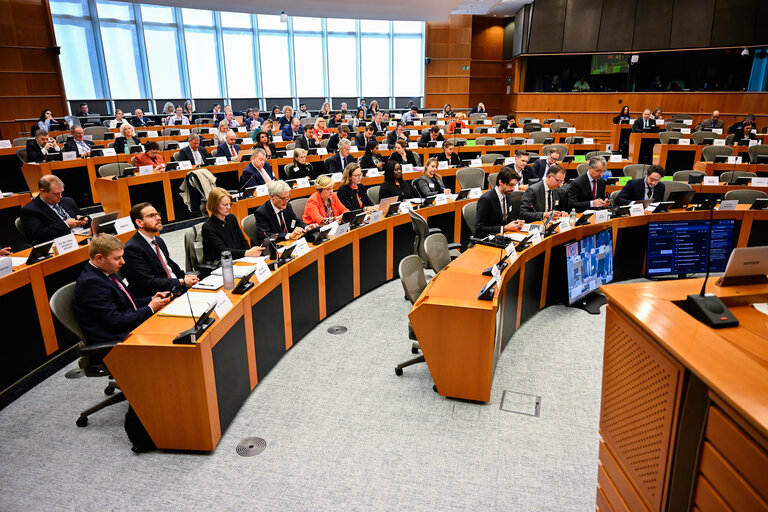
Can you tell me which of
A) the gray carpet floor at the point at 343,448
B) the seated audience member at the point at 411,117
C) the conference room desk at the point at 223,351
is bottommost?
the gray carpet floor at the point at 343,448

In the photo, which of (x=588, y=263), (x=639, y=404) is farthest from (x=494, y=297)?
(x=588, y=263)

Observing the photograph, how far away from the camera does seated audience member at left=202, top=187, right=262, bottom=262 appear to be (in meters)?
4.34

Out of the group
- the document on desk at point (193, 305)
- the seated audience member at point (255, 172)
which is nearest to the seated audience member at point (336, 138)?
the seated audience member at point (255, 172)

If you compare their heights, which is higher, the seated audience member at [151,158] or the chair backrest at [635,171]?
the seated audience member at [151,158]

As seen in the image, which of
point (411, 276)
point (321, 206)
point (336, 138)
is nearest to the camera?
point (411, 276)

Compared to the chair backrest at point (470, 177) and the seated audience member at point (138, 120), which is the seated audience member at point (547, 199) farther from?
the seated audience member at point (138, 120)

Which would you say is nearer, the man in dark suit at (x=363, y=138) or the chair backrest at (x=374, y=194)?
the chair backrest at (x=374, y=194)

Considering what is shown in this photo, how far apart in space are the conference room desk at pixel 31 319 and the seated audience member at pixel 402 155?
16.8 feet

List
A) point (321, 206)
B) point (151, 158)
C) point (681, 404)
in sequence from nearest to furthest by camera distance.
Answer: point (681, 404)
point (321, 206)
point (151, 158)

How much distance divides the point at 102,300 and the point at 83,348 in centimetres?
32

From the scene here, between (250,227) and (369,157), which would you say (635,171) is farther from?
→ (250,227)

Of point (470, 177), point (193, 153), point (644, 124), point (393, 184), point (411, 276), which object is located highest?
point (644, 124)

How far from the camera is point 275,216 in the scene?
16.7 feet

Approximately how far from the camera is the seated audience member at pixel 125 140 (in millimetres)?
9117
